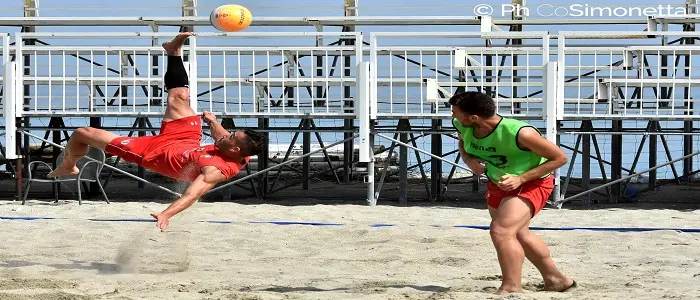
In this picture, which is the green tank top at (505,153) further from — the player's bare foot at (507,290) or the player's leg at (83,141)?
the player's leg at (83,141)

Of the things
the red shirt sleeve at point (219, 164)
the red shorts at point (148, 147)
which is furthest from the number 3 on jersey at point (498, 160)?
the red shorts at point (148, 147)

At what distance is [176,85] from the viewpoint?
25.0 feet

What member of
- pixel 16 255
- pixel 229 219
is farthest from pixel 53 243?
pixel 229 219

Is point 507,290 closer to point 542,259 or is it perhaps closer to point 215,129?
point 542,259

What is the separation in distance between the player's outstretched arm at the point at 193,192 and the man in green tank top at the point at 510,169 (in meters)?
1.67

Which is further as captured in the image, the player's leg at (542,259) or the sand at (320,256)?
the sand at (320,256)

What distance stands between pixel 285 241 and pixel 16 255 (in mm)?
1987

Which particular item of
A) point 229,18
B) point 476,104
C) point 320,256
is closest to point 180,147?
point 320,256

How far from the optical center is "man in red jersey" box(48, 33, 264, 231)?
698 cm

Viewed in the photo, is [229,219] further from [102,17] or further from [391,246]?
[102,17]

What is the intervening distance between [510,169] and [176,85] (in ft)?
8.86

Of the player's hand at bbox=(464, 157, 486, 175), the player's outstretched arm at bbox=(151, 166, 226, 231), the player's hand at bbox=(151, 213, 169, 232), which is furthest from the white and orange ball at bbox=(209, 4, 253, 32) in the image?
the player's hand at bbox=(464, 157, 486, 175)

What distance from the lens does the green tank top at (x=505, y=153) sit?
5.75 m

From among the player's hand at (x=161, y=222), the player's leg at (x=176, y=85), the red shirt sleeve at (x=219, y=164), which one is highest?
the player's leg at (x=176, y=85)
